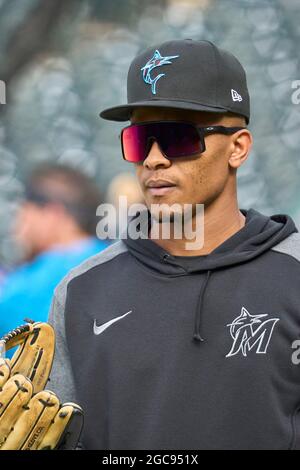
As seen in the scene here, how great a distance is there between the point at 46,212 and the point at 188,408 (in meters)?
2.25

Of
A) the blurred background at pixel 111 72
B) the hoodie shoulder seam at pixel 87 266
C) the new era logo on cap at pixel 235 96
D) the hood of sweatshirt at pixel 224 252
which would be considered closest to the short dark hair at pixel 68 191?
the blurred background at pixel 111 72

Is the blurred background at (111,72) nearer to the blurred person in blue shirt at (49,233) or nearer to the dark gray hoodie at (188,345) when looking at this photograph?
the blurred person in blue shirt at (49,233)

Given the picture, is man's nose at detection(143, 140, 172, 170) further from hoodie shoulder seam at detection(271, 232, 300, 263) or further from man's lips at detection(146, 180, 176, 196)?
hoodie shoulder seam at detection(271, 232, 300, 263)

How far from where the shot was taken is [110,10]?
16.3 feet

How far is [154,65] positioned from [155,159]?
0.27 meters

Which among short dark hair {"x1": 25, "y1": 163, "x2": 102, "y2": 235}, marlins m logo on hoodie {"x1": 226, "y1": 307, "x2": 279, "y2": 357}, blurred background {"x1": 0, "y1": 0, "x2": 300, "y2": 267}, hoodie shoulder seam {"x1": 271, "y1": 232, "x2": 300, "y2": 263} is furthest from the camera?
blurred background {"x1": 0, "y1": 0, "x2": 300, "y2": 267}

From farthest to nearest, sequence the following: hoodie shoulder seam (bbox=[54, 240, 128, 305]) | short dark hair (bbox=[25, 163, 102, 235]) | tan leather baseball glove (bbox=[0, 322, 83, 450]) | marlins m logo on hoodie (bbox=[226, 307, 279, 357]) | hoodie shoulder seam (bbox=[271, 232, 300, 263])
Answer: short dark hair (bbox=[25, 163, 102, 235]), hoodie shoulder seam (bbox=[54, 240, 128, 305]), hoodie shoulder seam (bbox=[271, 232, 300, 263]), marlins m logo on hoodie (bbox=[226, 307, 279, 357]), tan leather baseball glove (bbox=[0, 322, 83, 450])

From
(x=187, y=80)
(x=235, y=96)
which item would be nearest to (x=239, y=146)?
(x=235, y=96)

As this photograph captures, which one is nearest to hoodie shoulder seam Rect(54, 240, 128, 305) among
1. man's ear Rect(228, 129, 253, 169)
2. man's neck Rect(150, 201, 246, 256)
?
man's neck Rect(150, 201, 246, 256)

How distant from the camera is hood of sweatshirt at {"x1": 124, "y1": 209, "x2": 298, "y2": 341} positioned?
2488 mm

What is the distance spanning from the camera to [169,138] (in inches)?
98.2

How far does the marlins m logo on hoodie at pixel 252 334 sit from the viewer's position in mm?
2357

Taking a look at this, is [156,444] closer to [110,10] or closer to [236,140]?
[236,140]
